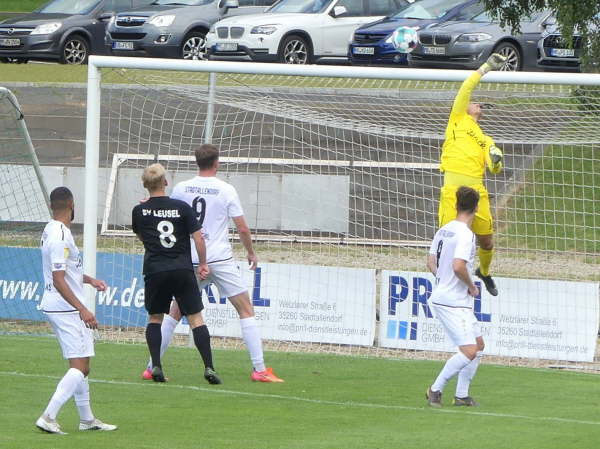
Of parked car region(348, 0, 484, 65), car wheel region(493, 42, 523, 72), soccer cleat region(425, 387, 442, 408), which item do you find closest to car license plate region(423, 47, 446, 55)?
parked car region(348, 0, 484, 65)

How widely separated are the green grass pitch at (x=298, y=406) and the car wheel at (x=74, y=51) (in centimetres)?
1581

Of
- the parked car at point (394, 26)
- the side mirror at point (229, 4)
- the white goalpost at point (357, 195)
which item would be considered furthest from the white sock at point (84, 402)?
the side mirror at point (229, 4)

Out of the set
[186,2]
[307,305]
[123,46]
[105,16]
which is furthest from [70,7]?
[307,305]

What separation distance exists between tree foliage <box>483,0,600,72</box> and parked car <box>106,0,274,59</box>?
8.74 meters

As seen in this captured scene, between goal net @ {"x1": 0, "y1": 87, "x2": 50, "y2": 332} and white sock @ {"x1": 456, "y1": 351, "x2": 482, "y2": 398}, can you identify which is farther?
goal net @ {"x1": 0, "y1": 87, "x2": 50, "y2": 332}

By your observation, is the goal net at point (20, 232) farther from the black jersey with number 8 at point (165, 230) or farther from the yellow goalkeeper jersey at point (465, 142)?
the yellow goalkeeper jersey at point (465, 142)

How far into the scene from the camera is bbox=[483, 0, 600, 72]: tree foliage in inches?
666

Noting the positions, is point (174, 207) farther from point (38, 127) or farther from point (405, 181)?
point (38, 127)

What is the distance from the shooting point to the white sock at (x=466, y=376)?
9.34 metres

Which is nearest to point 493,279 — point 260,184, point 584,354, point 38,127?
point 584,354

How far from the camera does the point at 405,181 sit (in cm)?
1455

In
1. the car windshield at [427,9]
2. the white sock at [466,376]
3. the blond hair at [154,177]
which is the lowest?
the white sock at [466,376]

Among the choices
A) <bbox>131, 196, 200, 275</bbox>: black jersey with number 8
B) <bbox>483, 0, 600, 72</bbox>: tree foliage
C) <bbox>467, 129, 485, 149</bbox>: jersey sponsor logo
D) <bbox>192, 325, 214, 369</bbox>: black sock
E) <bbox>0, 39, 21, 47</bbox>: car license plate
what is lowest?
<bbox>192, 325, 214, 369</bbox>: black sock

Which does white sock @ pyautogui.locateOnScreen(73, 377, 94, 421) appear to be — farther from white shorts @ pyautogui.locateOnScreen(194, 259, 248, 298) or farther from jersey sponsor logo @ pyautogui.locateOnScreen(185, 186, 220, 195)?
jersey sponsor logo @ pyautogui.locateOnScreen(185, 186, 220, 195)
